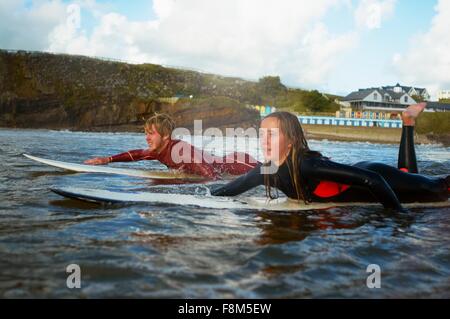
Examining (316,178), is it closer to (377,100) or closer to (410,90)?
(377,100)

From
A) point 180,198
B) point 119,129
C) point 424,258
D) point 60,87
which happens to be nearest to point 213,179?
point 180,198

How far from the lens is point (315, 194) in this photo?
490 centimetres

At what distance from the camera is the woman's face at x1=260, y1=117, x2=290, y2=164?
437cm

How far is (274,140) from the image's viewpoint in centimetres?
439

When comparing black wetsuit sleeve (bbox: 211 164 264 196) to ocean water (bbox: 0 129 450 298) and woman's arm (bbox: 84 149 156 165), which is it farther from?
woman's arm (bbox: 84 149 156 165)

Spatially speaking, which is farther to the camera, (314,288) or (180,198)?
(180,198)

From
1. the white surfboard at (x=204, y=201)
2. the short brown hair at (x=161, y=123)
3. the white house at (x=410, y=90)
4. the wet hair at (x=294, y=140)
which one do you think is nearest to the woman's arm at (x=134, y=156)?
the short brown hair at (x=161, y=123)

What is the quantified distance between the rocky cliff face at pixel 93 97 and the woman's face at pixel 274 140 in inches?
2375

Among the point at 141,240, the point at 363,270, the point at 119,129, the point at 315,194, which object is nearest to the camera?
the point at 363,270

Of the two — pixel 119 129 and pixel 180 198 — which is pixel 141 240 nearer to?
pixel 180 198

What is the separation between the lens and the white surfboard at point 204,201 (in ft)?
15.6

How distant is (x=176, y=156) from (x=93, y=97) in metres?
68.0
